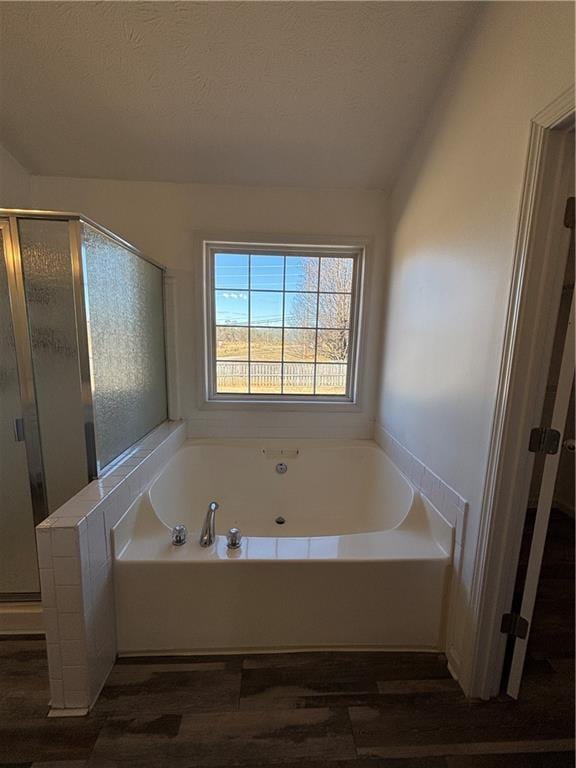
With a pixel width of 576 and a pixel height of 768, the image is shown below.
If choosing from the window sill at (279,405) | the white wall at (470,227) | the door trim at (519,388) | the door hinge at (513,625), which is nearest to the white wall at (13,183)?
the window sill at (279,405)

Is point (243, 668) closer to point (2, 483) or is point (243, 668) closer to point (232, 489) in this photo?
point (232, 489)

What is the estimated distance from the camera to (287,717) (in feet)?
3.70

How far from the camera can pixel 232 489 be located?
2268mm

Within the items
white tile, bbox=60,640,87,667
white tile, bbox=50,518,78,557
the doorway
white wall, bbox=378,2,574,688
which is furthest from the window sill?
white tile, bbox=60,640,87,667

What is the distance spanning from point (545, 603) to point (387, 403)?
51.6 inches

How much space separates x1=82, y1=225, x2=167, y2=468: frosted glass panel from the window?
41 centimetres

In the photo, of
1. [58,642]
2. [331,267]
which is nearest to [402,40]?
[331,267]

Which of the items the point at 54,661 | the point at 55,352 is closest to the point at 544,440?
the point at 54,661

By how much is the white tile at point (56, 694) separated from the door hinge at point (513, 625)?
5.13 ft

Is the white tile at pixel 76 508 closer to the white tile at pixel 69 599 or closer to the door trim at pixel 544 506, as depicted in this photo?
the white tile at pixel 69 599

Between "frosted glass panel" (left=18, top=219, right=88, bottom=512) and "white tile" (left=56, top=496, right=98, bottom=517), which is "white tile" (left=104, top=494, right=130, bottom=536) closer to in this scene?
"white tile" (left=56, top=496, right=98, bottom=517)

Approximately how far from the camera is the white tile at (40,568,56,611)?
1074mm

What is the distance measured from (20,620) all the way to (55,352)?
1.21 meters

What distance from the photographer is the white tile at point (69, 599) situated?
3.57 ft
